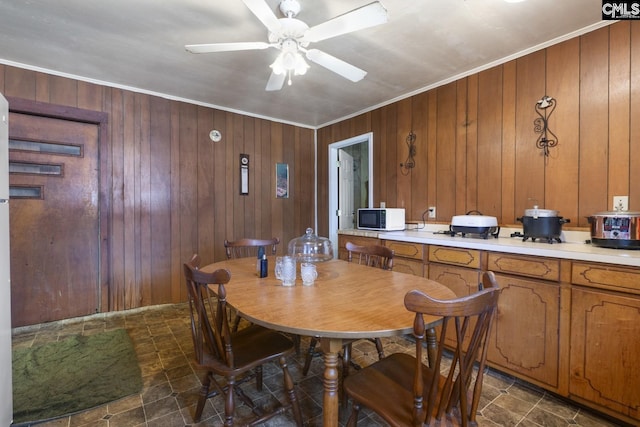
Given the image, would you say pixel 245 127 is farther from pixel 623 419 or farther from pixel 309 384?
pixel 623 419

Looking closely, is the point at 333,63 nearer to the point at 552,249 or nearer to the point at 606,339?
the point at 552,249

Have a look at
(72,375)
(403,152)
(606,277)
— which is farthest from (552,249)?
(72,375)

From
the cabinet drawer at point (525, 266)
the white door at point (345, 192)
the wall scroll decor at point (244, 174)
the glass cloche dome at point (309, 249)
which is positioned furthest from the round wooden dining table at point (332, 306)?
the white door at point (345, 192)

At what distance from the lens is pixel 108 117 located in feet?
10.1

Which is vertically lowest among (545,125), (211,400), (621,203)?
(211,400)

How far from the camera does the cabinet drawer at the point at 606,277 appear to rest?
4.88 feet

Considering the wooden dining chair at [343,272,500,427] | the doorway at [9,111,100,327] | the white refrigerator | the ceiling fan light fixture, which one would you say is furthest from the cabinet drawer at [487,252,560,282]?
the doorway at [9,111,100,327]

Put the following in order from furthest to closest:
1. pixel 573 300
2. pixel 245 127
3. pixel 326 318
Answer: pixel 245 127, pixel 573 300, pixel 326 318

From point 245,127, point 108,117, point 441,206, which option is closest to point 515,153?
point 441,206

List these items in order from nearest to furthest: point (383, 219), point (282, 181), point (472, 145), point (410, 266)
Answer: point (410, 266)
point (472, 145)
point (383, 219)
point (282, 181)

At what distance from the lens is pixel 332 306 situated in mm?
1239

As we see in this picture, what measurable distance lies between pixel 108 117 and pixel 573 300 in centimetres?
427

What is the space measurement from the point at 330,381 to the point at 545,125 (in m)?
2.50

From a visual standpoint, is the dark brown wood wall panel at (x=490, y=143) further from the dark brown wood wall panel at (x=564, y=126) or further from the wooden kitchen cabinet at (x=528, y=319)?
the wooden kitchen cabinet at (x=528, y=319)
